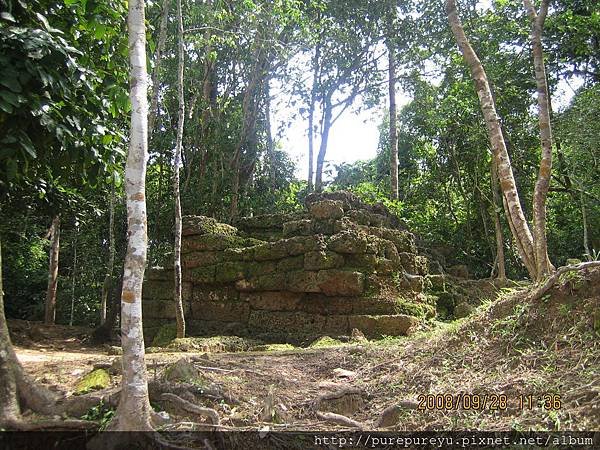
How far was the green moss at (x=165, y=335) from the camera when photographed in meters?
9.77

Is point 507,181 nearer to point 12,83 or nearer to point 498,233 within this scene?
point 12,83

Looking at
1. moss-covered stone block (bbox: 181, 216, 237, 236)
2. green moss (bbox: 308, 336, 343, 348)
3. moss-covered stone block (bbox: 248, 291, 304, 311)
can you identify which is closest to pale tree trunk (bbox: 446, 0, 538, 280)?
green moss (bbox: 308, 336, 343, 348)

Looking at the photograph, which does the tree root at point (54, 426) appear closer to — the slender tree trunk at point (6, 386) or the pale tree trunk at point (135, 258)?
the slender tree trunk at point (6, 386)

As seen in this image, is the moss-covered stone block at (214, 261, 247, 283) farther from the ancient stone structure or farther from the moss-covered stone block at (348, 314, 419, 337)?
the moss-covered stone block at (348, 314, 419, 337)

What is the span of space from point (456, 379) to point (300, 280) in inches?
205

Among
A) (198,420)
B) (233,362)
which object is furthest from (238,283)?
(198,420)

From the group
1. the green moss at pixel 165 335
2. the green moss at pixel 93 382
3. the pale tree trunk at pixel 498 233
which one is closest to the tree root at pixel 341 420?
the green moss at pixel 93 382

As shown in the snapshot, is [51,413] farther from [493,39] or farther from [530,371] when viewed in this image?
[493,39]

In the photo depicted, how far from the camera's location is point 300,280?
9.79 m

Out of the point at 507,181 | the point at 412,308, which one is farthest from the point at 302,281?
the point at 507,181

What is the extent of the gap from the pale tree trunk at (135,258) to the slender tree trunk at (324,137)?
12551 millimetres

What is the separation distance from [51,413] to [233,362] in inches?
100

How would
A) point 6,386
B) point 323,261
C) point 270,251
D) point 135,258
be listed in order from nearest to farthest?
point 135,258
point 6,386
point 323,261
point 270,251

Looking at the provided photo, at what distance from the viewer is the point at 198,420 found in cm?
439
